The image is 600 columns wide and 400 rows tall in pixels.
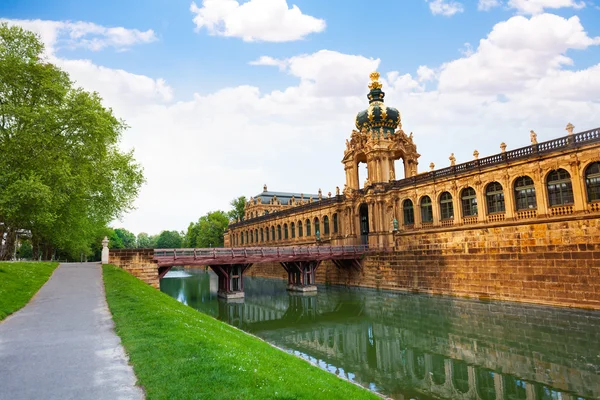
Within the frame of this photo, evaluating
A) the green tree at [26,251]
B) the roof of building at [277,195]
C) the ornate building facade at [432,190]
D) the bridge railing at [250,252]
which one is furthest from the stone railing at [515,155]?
the green tree at [26,251]

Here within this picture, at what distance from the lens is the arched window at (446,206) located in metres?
33.0

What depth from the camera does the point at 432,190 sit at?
113 ft

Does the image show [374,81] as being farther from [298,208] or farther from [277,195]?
[277,195]

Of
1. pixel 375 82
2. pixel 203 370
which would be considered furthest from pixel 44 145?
pixel 375 82

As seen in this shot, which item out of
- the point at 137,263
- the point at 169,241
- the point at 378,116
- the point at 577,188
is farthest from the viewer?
the point at 169,241

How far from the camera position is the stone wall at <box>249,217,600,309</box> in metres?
22.7

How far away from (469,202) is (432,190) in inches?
145

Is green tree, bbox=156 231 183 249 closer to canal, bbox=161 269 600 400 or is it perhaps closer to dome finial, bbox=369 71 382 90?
dome finial, bbox=369 71 382 90

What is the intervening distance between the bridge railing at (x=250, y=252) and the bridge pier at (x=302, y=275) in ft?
5.81

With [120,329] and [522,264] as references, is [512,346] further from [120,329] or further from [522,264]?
[120,329]

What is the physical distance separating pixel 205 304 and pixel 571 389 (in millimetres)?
26904

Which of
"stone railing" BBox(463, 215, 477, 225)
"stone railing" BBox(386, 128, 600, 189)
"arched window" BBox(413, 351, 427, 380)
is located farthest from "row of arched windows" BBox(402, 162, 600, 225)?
"arched window" BBox(413, 351, 427, 380)

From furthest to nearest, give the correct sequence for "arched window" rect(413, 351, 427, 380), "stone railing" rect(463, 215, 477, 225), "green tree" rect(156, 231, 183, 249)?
"green tree" rect(156, 231, 183, 249) → "stone railing" rect(463, 215, 477, 225) → "arched window" rect(413, 351, 427, 380)

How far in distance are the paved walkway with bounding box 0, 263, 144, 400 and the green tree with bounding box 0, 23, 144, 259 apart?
9.46 m
